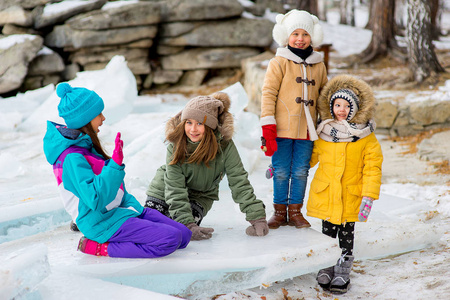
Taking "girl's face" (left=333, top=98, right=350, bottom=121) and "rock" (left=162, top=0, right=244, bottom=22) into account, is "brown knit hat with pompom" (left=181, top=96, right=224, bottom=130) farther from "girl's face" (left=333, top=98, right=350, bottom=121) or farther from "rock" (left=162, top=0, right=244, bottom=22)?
"rock" (left=162, top=0, right=244, bottom=22)

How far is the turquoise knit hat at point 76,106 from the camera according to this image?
248 cm

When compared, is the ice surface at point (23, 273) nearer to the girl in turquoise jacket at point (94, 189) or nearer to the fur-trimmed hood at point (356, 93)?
the girl in turquoise jacket at point (94, 189)

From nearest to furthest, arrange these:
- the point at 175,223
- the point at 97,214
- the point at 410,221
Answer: the point at 97,214 < the point at 175,223 < the point at 410,221

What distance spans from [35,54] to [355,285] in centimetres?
875

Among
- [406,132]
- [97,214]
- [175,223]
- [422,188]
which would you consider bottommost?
[406,132]

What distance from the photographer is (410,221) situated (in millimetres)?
3699

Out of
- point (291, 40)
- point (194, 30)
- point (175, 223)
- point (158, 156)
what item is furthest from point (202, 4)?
point (175, 223)

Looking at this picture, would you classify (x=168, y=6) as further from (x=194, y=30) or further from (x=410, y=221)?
(x=410, y=221)

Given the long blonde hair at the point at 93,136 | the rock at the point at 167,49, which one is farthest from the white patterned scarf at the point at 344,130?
the rock at the point at 167,49

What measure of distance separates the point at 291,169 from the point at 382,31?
799 centimetres

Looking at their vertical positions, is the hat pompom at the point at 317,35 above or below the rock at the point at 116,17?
above

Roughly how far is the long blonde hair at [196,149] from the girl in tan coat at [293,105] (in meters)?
0.37

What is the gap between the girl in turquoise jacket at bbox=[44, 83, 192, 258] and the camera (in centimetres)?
241

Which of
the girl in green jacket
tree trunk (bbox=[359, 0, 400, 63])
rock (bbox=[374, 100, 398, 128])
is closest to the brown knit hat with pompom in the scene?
the girl in green jacket
